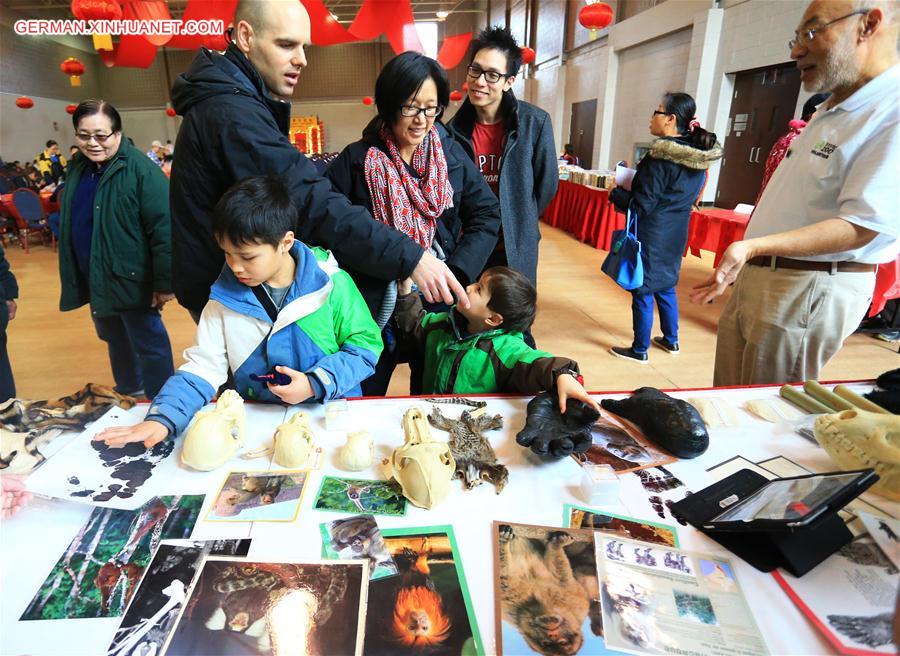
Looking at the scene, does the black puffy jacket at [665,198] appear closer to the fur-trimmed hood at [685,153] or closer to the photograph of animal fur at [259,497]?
the fur-trimmed hood at [685,153]

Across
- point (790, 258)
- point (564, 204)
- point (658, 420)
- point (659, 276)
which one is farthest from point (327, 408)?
point (564, 204)

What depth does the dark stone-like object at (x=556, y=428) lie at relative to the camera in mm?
989

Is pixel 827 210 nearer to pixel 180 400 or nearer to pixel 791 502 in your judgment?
pixel 791 502

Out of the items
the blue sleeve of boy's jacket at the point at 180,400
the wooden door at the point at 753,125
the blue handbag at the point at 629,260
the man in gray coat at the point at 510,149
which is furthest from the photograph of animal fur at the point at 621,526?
the wooden door at the point at 753,125

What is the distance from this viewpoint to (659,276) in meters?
3.12

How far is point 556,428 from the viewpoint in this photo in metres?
1.05

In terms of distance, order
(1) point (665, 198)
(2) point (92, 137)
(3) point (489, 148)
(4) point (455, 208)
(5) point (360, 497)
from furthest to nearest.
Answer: (1) point (665, 198) → (3) point (489, 148) → (2) point (92, 137) → (4) point (455, 208) → (5) point (360, 497)

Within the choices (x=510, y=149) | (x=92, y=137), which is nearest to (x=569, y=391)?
(x=510, y=149)

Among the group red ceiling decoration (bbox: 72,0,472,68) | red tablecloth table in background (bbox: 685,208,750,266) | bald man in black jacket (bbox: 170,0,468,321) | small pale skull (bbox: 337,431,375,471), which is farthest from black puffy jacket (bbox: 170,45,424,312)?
red ceiling decoration (bbox: 72,0,472,68)

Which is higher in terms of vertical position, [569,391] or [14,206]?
[569,391]

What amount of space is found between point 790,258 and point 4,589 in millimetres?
1820

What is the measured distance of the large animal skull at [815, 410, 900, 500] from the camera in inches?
35.2

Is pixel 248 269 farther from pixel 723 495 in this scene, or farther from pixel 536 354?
pixel 723 495

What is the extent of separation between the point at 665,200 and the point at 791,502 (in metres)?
2.54
